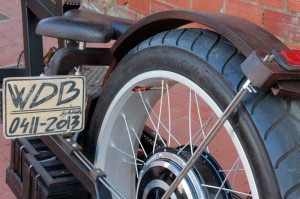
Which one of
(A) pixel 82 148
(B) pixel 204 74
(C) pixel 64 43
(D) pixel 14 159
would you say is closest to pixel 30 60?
(C) pixel 64 43

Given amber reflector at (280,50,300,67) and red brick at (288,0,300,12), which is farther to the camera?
red brick at (288,0,300,12)

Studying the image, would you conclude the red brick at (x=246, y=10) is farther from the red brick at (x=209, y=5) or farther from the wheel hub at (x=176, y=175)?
the wheel hub at (x=176, y=175)

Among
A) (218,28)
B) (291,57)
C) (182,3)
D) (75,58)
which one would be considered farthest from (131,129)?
(182,3)

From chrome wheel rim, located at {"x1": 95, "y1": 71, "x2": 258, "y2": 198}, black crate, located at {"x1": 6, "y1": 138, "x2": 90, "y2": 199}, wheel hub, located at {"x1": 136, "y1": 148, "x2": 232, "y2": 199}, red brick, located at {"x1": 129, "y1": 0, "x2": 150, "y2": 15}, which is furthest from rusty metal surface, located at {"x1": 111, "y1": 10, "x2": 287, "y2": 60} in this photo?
red brick, located at {"x1": 129, "y1": 0, "x2": 150, "y2": 15}

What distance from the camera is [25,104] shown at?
1.83m

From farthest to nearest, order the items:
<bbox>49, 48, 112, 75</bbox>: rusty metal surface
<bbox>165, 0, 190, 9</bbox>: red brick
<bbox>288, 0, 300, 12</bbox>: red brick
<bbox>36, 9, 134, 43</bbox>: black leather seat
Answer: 1. <bbox>165, 0, 190, 9</bbox>: red brick
2. <bbox>288, 0, 300, 12</bbox>: red brick
3. <bbox>49, 48, 112, 75</bbox>: rusty metal surface
4. <bbox>36, 9, 134, 43</bbox>: black leather seat

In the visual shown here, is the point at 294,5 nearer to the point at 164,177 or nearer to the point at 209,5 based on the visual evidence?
the point at 209,5

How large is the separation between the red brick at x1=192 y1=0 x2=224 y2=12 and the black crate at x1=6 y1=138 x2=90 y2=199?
192cm

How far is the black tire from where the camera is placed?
1311 millimetres

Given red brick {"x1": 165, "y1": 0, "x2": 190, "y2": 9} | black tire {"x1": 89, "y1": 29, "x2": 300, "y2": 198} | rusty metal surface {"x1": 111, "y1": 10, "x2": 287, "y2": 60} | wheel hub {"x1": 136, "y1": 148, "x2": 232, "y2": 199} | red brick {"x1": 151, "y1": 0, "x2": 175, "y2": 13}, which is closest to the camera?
black tire {"x1": 89, "y1": 29, "x2": 300, "y2": 198}

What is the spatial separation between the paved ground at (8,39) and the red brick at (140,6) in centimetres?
109

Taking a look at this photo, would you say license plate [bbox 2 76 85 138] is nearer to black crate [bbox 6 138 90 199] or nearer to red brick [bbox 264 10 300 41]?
black crate [bbox 6 138 90 199]

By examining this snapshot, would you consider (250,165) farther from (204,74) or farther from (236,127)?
(204,74)

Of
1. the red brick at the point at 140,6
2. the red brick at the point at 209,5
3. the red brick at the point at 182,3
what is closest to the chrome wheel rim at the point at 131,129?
the red brick at the point at 209,5
